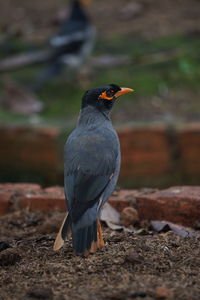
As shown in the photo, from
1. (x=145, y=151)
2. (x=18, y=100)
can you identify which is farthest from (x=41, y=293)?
(x=18, y=100)

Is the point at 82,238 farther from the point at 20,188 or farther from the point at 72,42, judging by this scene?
the point at 72,42

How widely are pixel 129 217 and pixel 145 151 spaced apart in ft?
5.52

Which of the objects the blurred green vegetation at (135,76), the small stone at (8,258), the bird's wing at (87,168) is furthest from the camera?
the blurred green vegetation at (135,76)

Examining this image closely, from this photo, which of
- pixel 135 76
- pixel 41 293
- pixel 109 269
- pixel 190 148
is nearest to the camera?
pixel 41 293

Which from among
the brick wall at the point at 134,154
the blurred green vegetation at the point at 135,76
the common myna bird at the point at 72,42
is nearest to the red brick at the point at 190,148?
the brick wall at the point at 134,154

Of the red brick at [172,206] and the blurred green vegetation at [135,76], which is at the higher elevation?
the blurred green vegetation at [135,76]

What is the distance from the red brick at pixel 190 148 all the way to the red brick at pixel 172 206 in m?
1.43

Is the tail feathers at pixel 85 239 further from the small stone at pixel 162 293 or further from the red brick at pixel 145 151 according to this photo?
the red brick at pixel 145 151

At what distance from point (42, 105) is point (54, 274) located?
4413 millimetres

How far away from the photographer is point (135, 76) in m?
7.97

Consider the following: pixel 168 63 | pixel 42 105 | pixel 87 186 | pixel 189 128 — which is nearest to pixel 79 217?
pixel 87 186

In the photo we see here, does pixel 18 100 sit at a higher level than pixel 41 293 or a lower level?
higher

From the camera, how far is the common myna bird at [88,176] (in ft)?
12.6

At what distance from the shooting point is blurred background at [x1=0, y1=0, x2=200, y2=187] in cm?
628
